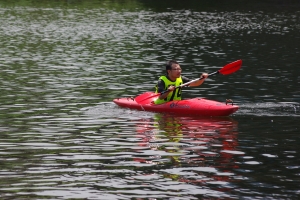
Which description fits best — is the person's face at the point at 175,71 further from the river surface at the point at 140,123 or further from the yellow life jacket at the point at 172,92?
the river surface at the point at 140,123

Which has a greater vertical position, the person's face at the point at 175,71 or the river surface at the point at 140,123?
the person's face at the point at 175,71

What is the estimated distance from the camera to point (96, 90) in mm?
25031

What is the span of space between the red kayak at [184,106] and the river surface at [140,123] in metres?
0.27

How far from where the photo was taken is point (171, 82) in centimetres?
2052

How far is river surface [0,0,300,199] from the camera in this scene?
12266 mm

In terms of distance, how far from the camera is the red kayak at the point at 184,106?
63.1ft

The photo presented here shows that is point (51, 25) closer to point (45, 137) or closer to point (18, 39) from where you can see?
point (18, 39)

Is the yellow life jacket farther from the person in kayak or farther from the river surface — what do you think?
the river surface

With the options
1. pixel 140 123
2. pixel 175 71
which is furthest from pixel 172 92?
pixel 140 123

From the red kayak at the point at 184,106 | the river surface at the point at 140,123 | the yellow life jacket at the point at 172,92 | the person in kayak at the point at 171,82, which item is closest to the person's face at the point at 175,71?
the person in kayak at the point at 171,82

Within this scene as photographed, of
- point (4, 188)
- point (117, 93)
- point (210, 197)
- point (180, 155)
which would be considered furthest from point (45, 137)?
point (117, 93)

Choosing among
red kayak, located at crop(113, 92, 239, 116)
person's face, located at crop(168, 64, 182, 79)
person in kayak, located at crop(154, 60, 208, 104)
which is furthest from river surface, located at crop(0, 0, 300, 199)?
person's face, located at crop(168, 64, 182, 79)

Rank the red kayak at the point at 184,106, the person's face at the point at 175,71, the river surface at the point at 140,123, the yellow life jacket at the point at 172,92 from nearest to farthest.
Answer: the river surface at the point at 140,123, the red kayak at the point at 184,106, the person's face at the point at 175,71, the yellow life jacket at the point at 172,92

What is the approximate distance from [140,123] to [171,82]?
7.56 ft
